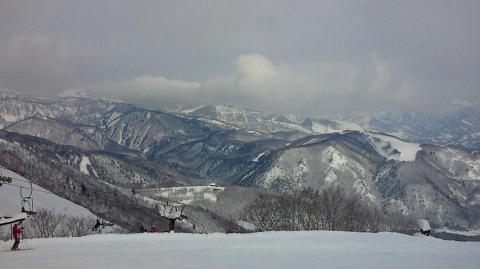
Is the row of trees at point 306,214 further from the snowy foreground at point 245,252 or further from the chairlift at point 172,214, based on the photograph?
the snowy foreground at point 245,252

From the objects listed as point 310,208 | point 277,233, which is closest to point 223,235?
point 277,233

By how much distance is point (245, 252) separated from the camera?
25.7 m

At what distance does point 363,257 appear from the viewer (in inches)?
957

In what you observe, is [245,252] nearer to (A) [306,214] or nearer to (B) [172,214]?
(B) [172,214]

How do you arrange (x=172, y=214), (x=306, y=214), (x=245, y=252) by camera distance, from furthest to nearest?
(x=306, y=214)
(x=172, y=214)
(x=245, y=252)

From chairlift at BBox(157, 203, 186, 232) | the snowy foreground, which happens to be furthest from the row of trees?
the snowy foreground

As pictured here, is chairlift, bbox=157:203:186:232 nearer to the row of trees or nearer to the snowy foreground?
the snowy foreground

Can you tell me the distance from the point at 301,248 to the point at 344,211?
6418 centimetres

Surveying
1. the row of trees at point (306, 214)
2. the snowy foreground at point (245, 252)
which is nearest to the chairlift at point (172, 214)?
the snowy foreground at point (245, 252)

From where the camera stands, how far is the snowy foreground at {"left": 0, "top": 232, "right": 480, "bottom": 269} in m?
22.3

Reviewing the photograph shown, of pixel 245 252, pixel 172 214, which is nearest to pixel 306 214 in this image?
pixel 172 214

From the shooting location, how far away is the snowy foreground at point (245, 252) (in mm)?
22344

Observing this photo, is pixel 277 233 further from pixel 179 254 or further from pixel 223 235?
pixel 179 254

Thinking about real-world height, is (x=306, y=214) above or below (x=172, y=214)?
below
